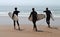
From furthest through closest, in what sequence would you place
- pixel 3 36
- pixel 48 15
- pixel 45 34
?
pixel 48 15
pixel 45 34
pixel 3 36

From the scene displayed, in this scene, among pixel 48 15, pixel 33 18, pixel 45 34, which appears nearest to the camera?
pixel 45 34

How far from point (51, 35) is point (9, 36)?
242 centimetres

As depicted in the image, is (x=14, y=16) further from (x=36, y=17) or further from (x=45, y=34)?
(x=45, y=34)

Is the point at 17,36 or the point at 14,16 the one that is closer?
the point at 17,36

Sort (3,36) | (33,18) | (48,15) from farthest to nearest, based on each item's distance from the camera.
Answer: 1. (48,15)
2. (33,18)
3. (3,36)

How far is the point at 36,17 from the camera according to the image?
618 inches

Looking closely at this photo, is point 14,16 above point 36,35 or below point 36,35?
above

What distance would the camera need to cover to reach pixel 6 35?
13.7 metres

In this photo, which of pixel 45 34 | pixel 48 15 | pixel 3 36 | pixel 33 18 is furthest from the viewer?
pixel 48 15

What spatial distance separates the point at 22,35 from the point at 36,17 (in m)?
2.25

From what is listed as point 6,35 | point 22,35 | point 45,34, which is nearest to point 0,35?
point 6,35

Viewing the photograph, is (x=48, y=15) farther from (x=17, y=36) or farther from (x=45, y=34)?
(x=17, y=36)

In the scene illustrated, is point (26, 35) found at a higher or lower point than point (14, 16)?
lower

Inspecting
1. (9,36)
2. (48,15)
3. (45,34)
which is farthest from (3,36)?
(48,15)
